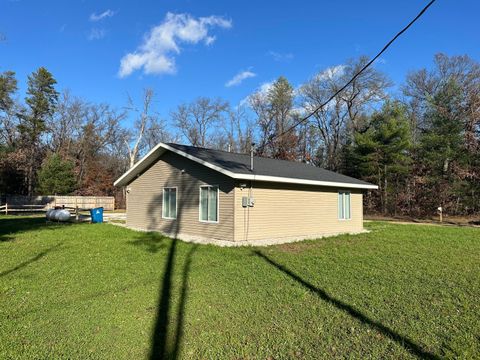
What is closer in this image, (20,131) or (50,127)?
(20,131)

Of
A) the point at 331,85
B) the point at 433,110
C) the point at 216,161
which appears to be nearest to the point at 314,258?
the point at 216,161

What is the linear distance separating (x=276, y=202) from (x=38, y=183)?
28.7 meters

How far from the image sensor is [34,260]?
27.5 feet

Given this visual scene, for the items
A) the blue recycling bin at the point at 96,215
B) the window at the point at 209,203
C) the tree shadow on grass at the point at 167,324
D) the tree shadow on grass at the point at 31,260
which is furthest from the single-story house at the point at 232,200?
the tree shadow on grass at the point at 167,324

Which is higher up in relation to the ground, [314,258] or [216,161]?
[216,161]

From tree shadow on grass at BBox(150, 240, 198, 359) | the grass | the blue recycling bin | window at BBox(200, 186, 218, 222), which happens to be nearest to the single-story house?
window at BBox(200, 186, 218, 222)

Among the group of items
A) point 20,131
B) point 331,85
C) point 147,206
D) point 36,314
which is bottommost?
point 36,314

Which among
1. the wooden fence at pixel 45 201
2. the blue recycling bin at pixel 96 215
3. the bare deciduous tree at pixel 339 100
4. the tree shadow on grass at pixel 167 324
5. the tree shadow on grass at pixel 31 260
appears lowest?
the tree shadow on grass at pixel 167 324

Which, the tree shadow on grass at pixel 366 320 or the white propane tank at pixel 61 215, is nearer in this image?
the tree shadow on grass at pixel 366 320

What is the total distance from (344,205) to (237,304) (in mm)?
11297

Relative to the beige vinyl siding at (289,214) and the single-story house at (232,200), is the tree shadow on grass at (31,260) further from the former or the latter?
the beige vinyl siding at (289,214)

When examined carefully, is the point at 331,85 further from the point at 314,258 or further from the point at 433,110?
the point at 314,258

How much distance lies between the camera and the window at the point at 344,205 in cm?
1532

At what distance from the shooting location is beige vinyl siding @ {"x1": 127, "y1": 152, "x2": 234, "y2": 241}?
38.1 feet
